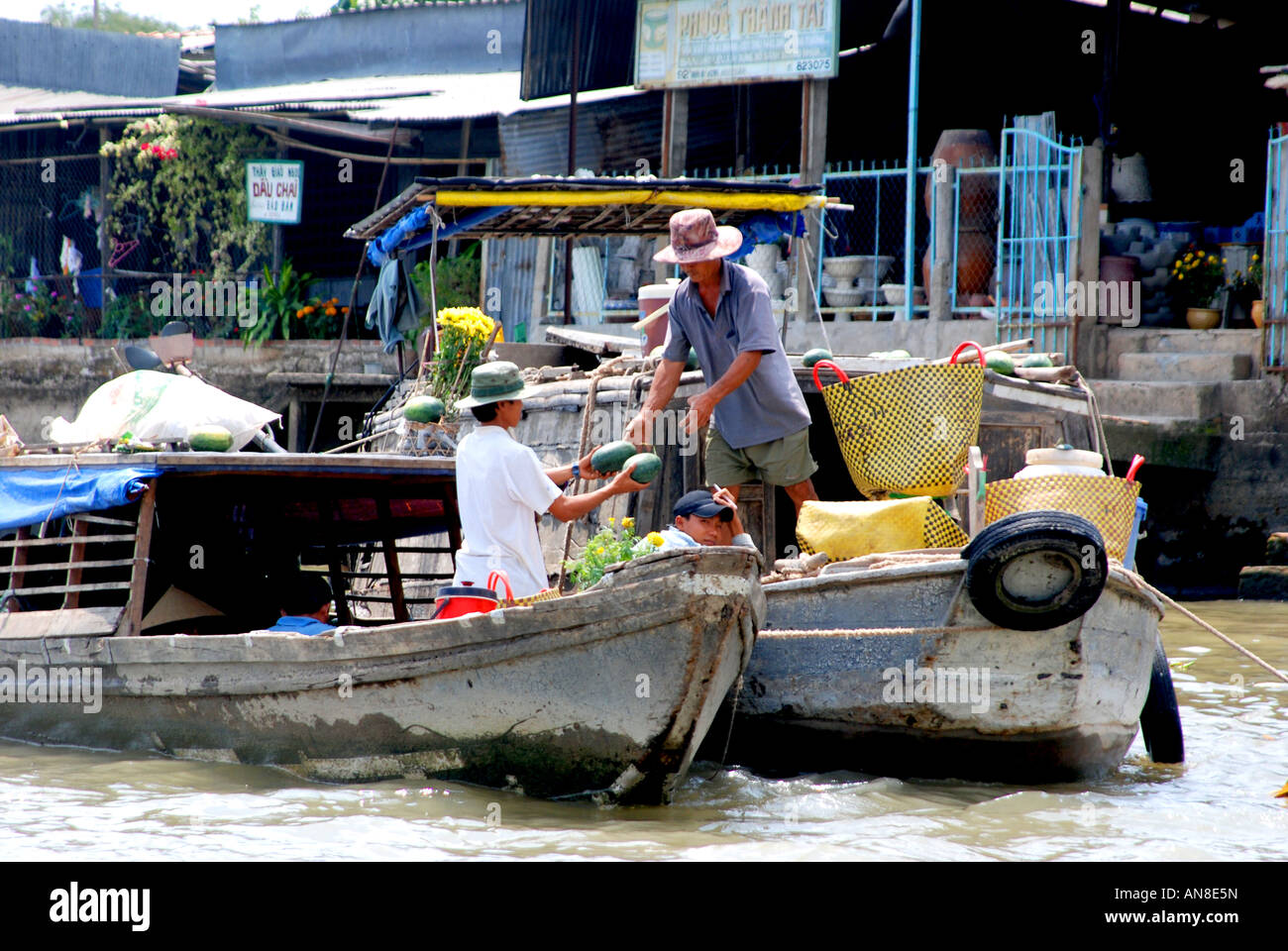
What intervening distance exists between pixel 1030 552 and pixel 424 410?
3.58 metres

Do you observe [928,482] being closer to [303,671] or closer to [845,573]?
[845,573]

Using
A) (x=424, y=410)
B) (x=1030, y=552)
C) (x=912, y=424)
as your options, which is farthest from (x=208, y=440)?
(x=1030, y=552)

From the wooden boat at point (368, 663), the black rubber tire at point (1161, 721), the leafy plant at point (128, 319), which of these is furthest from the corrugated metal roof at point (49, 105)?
the black rubber tire at point (1161, 721)

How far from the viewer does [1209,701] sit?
7508 millimetres

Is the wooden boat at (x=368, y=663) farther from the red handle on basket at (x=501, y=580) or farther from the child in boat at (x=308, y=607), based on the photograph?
the child in boat at (x=308, y=607)

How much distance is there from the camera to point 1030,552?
5008 mm

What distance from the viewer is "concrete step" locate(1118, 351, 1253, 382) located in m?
10.9

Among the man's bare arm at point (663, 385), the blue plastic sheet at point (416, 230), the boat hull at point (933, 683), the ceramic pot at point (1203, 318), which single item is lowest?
the boat hull at point (933, 683)

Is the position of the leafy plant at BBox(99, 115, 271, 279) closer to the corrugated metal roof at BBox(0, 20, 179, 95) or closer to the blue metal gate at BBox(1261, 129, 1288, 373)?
the corrugated metal roof at BBox(0, 20, 179, 95)

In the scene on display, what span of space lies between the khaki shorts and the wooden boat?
3.86ft

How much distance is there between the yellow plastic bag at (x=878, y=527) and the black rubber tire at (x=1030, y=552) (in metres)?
0.53

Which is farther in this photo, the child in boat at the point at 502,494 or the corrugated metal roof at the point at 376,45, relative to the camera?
the corrugated metal roof at the point at 376,45

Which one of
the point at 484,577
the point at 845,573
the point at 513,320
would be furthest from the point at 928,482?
the point at 513,320

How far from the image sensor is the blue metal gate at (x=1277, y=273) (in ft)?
35.0
